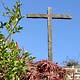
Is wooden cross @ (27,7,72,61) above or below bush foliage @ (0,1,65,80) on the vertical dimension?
above

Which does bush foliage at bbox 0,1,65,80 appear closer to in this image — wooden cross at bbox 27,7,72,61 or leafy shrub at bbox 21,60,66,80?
leafy shrub at bbox 21,60,66,80

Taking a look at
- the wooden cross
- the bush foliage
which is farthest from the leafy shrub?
the wooden cross

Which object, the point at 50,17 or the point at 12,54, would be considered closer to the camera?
the point at 12,54

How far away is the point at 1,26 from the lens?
14.0ft

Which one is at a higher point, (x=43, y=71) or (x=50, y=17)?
(x=50, y=17)

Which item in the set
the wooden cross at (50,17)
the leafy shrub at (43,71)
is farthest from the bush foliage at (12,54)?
the wooden cross at (50,17)

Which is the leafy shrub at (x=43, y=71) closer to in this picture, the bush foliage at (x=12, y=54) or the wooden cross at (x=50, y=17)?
the bush foliage at (x=12, y=54)

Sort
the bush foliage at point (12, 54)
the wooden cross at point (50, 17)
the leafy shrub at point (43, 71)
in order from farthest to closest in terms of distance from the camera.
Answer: the wooden cross at point (50, 17) → the leafy shrub at point (43, 71) → the bush foliage at point (12, 54)

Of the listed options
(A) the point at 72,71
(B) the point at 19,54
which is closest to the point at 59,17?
(A) the point at 72,71

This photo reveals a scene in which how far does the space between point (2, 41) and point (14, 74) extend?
1.22 ft

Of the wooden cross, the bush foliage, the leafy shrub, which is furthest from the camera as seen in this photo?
the wooden cross

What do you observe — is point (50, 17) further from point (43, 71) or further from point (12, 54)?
point (12, 54)

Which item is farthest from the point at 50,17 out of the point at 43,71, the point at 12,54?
the point at 12,54

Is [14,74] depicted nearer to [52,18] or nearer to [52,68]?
[52,68]
